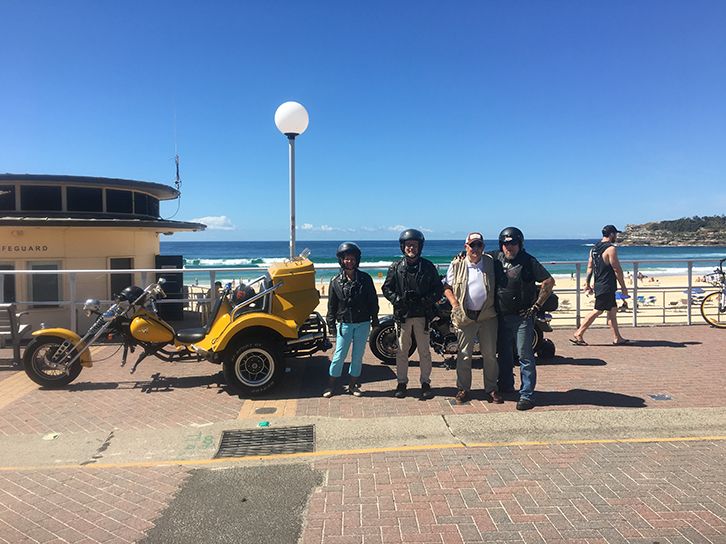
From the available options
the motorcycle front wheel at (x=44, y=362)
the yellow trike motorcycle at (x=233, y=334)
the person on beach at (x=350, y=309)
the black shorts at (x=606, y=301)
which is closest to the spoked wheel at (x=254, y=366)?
the yellow trike motorcycle at (x=233, y=334)

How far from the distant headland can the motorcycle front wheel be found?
3813 inches

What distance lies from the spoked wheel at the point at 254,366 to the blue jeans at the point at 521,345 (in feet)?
8.31

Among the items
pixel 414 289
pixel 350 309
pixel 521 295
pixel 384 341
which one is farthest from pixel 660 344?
pixel 350 309

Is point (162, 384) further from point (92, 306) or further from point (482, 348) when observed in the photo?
point (482, 348)

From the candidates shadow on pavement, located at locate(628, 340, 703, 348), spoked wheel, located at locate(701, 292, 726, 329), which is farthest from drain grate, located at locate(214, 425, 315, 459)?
spoked wheel, located at locate(701, 292, 726, 329)

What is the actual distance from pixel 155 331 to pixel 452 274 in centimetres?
366

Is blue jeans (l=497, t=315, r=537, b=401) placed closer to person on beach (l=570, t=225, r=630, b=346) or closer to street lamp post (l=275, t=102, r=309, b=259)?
person on beach (l=570, t=225, r=630, b=346)

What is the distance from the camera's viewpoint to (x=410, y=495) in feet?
10.6

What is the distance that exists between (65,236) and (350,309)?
794 cm

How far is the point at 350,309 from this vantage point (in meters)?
5.17

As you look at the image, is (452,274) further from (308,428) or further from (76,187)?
(76,187)

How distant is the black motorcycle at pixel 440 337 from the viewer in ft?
21.0

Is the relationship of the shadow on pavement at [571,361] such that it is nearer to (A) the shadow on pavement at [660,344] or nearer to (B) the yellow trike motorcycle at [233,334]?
(A) the shadow on pavement at [660,344]

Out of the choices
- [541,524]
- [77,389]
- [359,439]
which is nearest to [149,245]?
[77,389]
